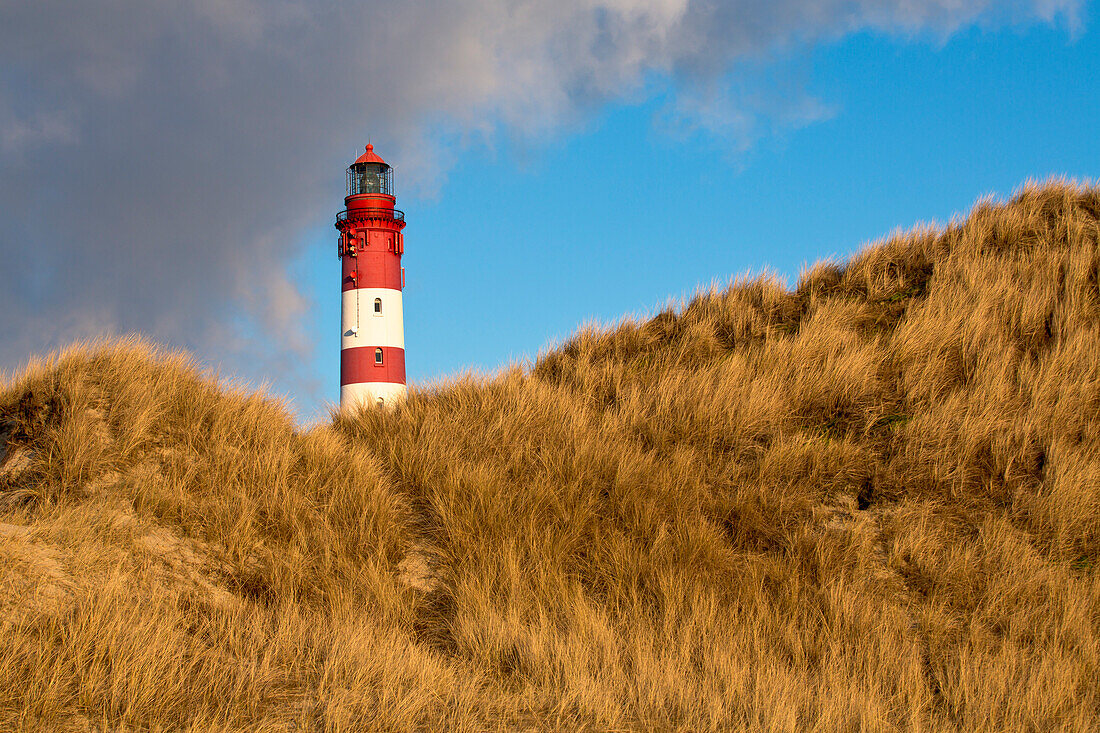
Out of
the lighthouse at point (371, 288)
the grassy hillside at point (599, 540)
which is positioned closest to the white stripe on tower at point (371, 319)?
the lighthouse at point (371, 288)

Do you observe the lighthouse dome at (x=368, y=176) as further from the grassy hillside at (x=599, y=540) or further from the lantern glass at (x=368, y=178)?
the grassy hillside at (x=599, y=540)

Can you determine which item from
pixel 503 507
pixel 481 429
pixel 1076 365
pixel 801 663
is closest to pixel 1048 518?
pixel 1076 365

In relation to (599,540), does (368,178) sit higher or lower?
higher

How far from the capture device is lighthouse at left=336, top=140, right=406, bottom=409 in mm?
24938

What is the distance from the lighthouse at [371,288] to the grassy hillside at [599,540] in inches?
619

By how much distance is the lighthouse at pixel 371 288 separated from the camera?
24938 mm

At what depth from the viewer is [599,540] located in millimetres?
6738

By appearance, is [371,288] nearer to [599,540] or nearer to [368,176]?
[368,176]

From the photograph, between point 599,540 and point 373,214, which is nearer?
point 599,540

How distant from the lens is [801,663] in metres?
5.56

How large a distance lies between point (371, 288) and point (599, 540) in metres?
20.2

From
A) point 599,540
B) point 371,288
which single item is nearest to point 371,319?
point 371,288

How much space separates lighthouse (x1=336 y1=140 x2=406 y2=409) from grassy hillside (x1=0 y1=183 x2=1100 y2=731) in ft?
51.6

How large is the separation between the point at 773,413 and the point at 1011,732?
3897 mm
